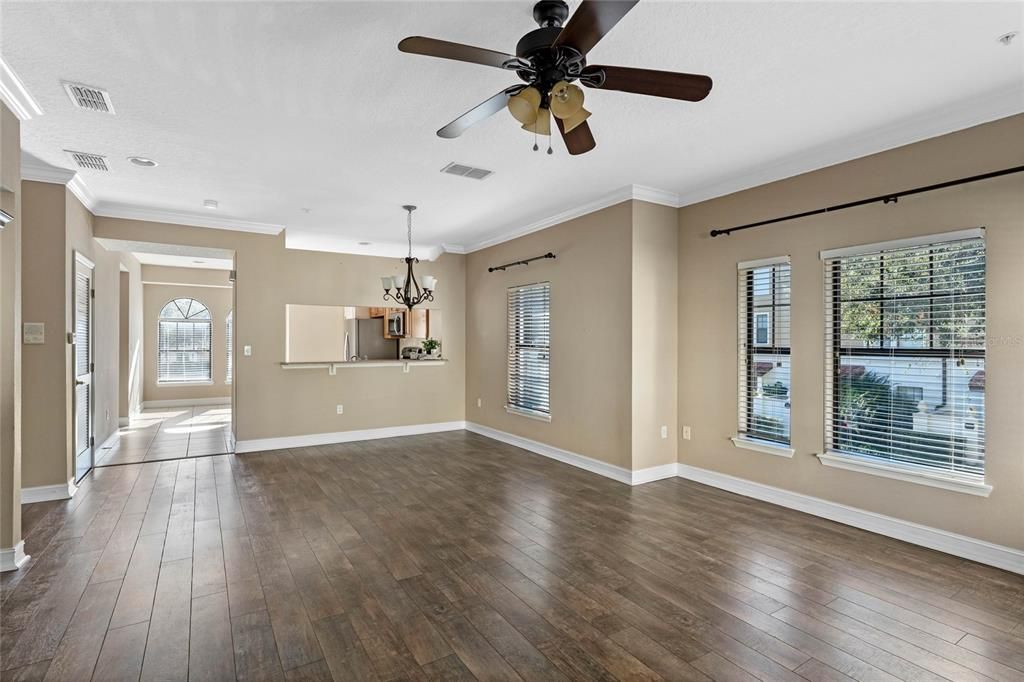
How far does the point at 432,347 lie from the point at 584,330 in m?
2.81

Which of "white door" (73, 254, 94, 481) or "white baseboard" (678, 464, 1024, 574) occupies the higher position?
"white door" (73, 254, 94, 481)

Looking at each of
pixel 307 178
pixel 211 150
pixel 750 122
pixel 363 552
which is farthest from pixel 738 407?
pixel 211 150

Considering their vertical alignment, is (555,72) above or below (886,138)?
below

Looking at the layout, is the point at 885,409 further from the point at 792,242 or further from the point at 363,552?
the point at 363,552

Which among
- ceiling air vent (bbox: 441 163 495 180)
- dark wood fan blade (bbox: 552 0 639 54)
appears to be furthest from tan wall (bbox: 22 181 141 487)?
dark wood fan blade (bbox: 552 0 639 54)

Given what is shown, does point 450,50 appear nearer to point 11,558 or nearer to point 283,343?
point 11,558

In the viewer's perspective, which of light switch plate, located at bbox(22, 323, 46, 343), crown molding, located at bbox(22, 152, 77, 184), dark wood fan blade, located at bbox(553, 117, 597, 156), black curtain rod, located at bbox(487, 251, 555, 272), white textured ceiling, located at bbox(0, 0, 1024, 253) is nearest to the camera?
white textured ceiling, located at bbox(0, 0, 1024, 253)

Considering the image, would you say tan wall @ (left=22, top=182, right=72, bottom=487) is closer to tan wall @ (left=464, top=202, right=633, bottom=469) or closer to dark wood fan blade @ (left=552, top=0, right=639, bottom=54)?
tan wall @ (left=464, top=202, right=633, bottom=469)

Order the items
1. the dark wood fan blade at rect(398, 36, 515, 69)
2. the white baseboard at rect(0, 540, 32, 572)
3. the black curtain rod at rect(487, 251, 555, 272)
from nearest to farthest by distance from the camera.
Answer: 1. the dark wood fan blade at rect(398, 36, 515, 69)
2. the white baseboard at rect(0, 540, 32, 572)
3. the black curtain rod at rect(487, 251, 555, 272)

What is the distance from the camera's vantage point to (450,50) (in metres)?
1.95

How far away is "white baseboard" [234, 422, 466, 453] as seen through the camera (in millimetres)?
6230

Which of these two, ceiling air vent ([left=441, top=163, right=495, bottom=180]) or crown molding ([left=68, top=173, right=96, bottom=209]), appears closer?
ceiling air vent ([left=441, top=163, right=495, bottom=180])

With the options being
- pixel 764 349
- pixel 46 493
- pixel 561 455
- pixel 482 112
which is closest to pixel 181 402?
pixel 46 493

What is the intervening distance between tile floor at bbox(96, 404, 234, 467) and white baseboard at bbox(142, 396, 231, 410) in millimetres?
398
